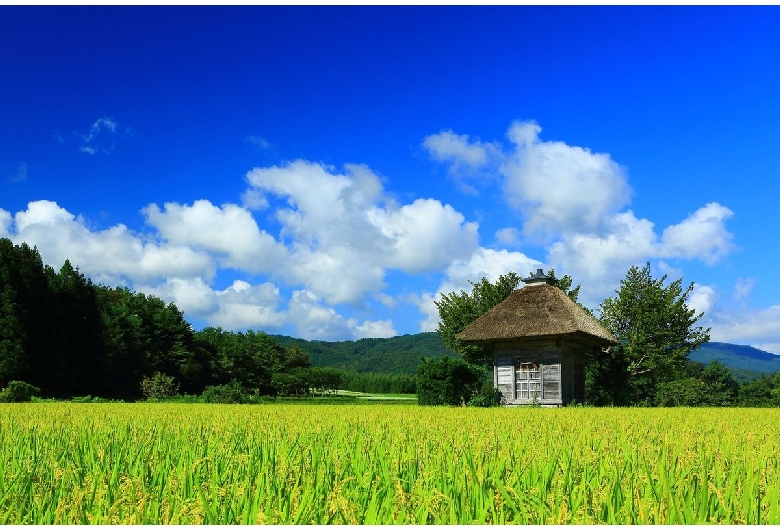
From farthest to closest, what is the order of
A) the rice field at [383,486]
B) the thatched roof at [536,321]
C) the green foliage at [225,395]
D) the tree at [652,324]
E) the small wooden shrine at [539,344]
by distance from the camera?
the tree at [652,324] < the small wooden shrine at [539,344] < the thatched roof at [536,321] < the green foliage at [225,395] < the rice field at [383,486]

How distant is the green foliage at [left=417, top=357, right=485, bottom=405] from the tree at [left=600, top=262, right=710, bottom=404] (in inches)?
706

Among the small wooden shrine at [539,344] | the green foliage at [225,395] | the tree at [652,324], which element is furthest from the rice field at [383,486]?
the tree at [652,324]

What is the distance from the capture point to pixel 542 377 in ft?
92.3

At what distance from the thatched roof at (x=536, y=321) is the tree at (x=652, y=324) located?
489 inches

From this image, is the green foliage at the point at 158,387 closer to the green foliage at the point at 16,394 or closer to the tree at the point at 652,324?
the green foliage at the point at 16,394

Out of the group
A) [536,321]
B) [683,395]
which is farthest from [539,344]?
[683,395]

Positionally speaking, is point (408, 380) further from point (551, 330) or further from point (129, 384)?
point (551, 330)

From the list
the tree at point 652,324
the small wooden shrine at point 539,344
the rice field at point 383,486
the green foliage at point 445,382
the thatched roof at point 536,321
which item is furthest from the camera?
the tree at point 652,324

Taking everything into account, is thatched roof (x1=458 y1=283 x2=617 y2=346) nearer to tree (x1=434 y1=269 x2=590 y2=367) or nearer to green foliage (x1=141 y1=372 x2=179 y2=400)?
tree (x1=434 y1=269 x2=590 y2=367)

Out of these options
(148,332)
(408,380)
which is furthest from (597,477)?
(408,380)

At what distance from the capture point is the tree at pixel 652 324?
4119cm

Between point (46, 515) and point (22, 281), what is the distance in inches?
1744

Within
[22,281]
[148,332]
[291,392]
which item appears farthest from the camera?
[291,392]

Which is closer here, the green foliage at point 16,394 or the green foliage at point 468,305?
the green foliage at point 16,394
